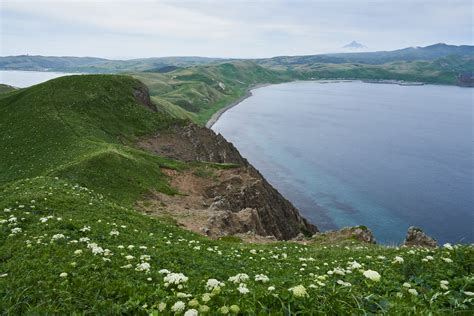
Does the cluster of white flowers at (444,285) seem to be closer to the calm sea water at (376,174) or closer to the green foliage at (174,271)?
the green foliage at (174,271)

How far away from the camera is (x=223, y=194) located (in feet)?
220

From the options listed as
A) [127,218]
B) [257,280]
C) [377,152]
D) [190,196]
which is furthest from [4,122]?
[377,152]

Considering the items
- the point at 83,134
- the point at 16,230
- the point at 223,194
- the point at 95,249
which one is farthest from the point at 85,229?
the point at 83,134

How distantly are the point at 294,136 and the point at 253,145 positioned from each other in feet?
87.7

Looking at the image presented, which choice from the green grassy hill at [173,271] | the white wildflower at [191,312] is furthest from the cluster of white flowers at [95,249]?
the white wildflower at [191,312]

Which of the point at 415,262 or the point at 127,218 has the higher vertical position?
the point at 415,262

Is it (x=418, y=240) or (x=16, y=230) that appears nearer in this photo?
(x=16, y=230)

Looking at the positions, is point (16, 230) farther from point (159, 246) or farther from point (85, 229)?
point (159, 246)

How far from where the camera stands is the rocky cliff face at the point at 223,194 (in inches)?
2087

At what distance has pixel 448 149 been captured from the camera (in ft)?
509

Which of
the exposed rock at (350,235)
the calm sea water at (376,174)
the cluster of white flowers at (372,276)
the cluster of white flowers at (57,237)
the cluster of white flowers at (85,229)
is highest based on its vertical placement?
the cluster of white flowers at (372,276)

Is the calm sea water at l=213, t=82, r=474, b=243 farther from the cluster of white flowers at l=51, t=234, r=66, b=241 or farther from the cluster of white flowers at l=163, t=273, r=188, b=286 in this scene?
the cluster of white flowers at l=163, t=273, r=188, b=286

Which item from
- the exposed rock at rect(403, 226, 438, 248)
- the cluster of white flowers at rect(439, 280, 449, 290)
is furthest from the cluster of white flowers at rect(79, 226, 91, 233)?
the exposed rock at rect(403, 226, 438, 248)

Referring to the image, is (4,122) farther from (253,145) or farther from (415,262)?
(253,145)
